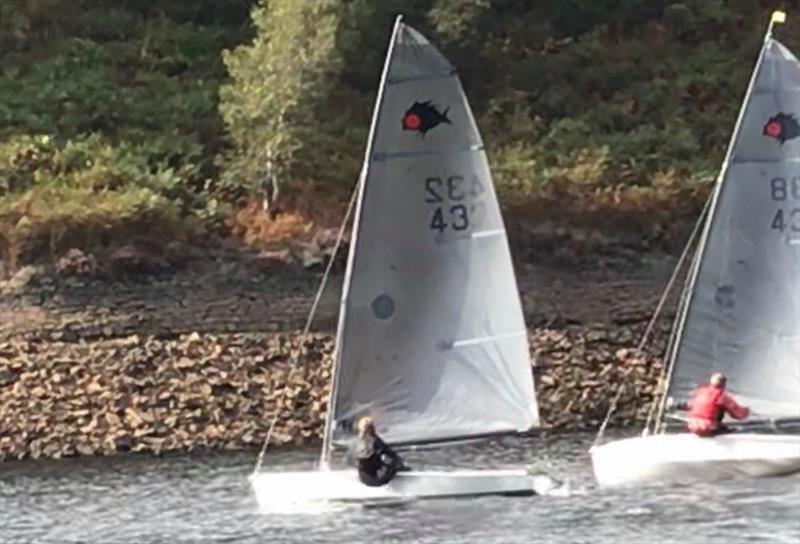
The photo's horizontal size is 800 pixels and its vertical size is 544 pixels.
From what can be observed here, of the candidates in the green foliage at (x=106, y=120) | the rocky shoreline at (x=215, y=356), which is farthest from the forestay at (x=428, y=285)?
the green foliage at (x=106, y=120)

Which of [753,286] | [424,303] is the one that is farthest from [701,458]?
[424,303]

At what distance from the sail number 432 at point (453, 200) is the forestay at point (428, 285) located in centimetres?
1

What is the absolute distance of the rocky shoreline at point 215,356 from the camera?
30531 millimetres

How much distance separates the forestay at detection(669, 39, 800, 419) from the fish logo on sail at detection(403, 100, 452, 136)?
3564 mm

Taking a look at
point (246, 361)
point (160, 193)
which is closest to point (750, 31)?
point (160, 193)

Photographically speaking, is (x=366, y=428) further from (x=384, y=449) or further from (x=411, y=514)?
(x=411, y=514)

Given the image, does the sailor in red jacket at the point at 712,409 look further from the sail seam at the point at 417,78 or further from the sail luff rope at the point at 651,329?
the sail luff rope at the point at 651,329

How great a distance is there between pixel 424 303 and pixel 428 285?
20cm

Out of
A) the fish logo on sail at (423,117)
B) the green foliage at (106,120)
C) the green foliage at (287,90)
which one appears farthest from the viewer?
the green foliage at (287,90)

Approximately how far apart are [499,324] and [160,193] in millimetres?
17658

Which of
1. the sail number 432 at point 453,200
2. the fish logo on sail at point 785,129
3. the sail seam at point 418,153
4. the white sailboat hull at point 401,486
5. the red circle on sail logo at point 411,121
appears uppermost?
the red circle on sail logo at point 411,121

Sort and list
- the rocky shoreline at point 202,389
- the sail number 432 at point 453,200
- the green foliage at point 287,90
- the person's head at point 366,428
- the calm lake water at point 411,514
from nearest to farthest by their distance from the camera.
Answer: the person's head at point 366,428 < the calm lake water at point 411,514 < the sail number 432 at point 453,200 < the rocky shoreline at point 202,389 < the green foliage at point 287,90

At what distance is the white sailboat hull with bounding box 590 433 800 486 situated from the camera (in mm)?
23266

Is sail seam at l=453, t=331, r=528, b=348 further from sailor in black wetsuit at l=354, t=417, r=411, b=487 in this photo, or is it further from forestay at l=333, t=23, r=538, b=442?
sailor in black wetsuit at l=354, t=417, r=411, b=487
